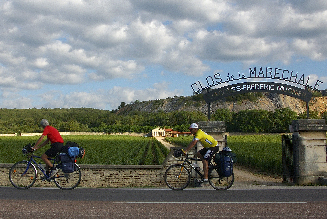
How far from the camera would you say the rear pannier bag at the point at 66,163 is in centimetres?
927

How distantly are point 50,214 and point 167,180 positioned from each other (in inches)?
150

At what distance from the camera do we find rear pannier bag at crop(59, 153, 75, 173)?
30.4 feet

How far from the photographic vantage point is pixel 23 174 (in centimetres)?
950

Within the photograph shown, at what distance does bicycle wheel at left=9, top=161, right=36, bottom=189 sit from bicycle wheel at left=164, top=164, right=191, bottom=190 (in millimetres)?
3613

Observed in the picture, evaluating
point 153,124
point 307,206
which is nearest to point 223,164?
point 307,206

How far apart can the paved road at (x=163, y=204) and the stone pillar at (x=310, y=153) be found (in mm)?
1952

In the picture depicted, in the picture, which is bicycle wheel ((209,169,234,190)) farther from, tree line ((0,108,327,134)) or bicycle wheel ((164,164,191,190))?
tree line ((0,108,327,134))

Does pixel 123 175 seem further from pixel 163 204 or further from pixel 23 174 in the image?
pixel 163 204

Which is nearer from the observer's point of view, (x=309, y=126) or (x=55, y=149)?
(x=55, y=149)

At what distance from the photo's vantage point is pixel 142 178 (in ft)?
36.0

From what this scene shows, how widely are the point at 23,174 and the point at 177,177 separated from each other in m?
4.12

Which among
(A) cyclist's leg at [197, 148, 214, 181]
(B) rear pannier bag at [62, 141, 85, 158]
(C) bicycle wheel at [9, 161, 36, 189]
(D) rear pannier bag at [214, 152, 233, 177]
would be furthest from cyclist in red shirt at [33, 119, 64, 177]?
(D) rear pannier bag at [214, 152, 233, 177]

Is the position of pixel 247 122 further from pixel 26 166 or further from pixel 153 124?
pixel 26 166

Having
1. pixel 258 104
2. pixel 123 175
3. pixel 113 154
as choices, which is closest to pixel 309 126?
pixel 123 175
